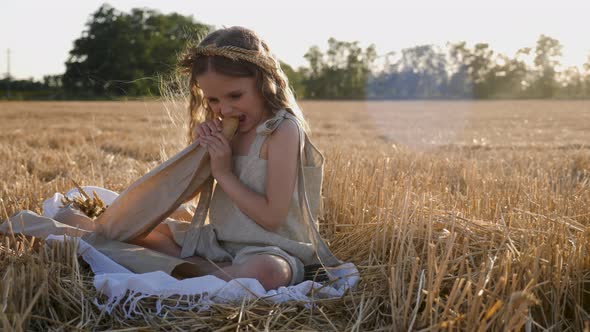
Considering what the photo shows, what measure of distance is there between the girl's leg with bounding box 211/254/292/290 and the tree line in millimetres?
42868

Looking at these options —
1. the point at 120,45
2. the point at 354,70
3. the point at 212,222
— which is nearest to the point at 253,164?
the point at 212,222

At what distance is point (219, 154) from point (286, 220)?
16.7 inches

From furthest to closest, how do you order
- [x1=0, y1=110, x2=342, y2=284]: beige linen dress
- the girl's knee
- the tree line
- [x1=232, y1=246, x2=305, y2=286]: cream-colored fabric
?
1. the tree line
2. [x1=0, y1=110, x2=342, y2=284]: beige linen dress
3. [x1=232, y1=246, x2=305, y2=286]: cream-colored fabric
4. the girl's knee

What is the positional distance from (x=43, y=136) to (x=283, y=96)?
7.46 meters

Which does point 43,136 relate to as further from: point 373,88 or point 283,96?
point 373,88

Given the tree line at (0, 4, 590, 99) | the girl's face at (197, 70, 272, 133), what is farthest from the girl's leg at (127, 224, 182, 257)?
the tree line at (0, 4, 590, 99)

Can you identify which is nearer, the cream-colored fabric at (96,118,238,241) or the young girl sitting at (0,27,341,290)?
the young girl sitting at (0,27,341,290)

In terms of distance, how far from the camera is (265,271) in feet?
8.29

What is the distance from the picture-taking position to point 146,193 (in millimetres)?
3037

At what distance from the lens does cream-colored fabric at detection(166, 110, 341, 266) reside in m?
2.79

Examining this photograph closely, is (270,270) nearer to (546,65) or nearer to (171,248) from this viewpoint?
(171,248)

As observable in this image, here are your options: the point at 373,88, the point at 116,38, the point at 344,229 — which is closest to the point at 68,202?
the point at 344,229

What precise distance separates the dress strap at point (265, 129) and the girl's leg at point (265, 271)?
51 cm

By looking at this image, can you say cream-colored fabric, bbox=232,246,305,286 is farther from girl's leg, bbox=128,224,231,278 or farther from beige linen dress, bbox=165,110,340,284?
girl's leg, bbox=128,224,231,278
